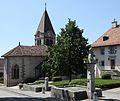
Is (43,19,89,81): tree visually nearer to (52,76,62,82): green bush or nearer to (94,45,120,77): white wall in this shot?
(52,76,62,82): green bush

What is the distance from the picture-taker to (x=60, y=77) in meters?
50.2

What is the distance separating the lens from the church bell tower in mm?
76375

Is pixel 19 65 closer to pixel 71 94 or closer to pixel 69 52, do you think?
pixel 69 52

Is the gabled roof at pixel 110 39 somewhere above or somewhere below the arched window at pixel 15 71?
above

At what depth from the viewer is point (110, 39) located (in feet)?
171

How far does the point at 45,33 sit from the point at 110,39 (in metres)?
27.2

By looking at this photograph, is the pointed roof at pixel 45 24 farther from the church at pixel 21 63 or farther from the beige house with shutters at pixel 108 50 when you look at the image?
the beige house with shutters at pixel 108 50

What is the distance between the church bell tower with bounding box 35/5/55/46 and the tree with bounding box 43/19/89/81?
2865cm

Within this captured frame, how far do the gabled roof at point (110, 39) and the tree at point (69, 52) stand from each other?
515 centimetres

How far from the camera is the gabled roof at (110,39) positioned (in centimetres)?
5050

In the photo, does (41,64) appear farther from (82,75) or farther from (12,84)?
(82,75)

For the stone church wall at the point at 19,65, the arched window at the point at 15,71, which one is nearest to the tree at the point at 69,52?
the stone church wall at the point at 19,65

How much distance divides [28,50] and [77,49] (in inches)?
654

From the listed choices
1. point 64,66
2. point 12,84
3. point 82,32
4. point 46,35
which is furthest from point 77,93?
point 46,35
